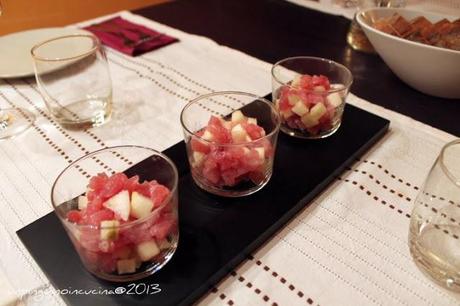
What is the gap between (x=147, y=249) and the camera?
0.45 meters

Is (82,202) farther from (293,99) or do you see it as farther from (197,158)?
(293,99)

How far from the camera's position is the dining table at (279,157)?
48 centimetres

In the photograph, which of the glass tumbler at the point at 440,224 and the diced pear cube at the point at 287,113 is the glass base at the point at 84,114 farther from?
the glass tumbler at the point at 440,224

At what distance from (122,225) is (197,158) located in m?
A: 0.19

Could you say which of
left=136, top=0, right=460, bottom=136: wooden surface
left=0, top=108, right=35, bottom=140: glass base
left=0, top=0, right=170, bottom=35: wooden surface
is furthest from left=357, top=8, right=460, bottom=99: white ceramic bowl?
left=0, top=0, right=170, bottom=35: wooden surface

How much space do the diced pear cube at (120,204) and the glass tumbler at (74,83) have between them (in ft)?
1.22

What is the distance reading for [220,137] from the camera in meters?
0.57

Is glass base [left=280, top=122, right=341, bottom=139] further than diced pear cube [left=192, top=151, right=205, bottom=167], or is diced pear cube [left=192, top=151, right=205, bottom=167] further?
glass base [left=280, top=122, right=341, bottom=139]

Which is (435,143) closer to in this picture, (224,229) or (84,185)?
(224,229)

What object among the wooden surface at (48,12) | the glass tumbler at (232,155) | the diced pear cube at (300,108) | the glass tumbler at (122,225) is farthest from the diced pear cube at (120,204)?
the wooden surface at (48,12)

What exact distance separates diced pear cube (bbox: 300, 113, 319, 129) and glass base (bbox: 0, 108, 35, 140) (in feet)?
1.75

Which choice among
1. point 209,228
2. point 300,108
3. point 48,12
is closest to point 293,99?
point 300,108

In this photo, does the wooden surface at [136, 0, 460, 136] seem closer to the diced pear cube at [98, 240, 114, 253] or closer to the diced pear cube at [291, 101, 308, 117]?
the diced pear cube at [291, 101, 308, 117]

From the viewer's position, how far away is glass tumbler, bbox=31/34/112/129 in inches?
31.2
